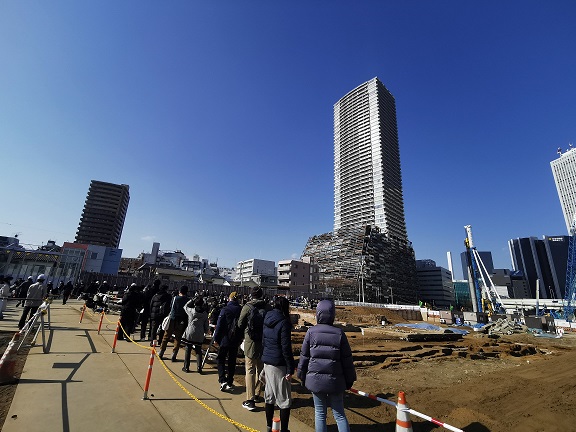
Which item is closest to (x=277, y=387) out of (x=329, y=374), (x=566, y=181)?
(x=329, y=374)

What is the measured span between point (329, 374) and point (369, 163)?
127 meters

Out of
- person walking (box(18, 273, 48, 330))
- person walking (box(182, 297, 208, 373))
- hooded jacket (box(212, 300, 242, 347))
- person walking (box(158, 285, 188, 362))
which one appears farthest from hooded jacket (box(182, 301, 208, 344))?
person walking (box(18, 273, 48, 330))

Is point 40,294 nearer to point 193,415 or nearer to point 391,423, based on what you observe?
point 193,415

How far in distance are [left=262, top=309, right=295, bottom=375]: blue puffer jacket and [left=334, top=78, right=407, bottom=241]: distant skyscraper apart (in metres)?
113

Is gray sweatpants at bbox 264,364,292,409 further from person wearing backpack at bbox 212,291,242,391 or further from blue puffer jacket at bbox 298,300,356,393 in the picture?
person wearing backpack at bbox 212,291,242,391

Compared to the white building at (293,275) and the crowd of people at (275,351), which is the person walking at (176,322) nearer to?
the crowd of people at (275,351)

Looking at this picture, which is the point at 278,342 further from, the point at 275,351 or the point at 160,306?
the point at 160,306

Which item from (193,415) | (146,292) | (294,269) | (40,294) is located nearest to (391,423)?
(193,415)

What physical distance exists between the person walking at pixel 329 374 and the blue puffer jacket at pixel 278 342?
1.92 feet

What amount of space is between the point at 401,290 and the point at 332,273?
92.4 ft

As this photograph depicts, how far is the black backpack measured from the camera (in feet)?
16.3

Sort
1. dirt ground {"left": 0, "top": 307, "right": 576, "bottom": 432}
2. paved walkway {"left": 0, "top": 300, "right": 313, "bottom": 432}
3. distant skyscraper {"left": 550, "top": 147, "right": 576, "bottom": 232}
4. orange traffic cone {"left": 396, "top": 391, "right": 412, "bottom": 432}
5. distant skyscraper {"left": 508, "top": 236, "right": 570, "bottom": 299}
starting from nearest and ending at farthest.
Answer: orange traffic cone {"left": 396, "top": 391, "right": 412, "bottom": 432}
paved walkway {"left": 0, "top": 300, "right": 313, "bottom": 432}
dirt ground {"left": 0, "top": 307, "right": 576, "bottom": 432}
distant skyscraper {"left": 550, "top": 147, "right": 576, "bottom": 232}
distant skyscraper {"left": 508, "top": 236, "right": 570, "bottom": 299}

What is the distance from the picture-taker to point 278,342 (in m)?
4.18

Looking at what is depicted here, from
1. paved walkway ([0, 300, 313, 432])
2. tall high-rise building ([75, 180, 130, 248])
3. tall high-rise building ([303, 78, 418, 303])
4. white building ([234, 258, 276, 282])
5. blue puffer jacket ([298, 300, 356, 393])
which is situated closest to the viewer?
blue puffer jacket ([298, 300, 356, 393])
